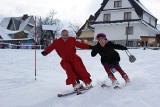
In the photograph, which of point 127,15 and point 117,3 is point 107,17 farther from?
point 127,15

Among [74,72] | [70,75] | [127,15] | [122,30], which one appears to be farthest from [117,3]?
[70,75]

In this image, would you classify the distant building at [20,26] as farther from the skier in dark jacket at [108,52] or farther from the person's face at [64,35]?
the skier in dark jacket at [108,52]

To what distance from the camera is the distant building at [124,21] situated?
4353cm

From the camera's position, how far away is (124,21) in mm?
44188

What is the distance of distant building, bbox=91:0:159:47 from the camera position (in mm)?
43531

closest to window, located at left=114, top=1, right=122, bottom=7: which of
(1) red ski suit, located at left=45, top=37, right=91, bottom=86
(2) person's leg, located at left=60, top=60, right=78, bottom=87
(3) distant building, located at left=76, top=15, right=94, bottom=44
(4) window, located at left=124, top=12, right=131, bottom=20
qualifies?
(4) window, located at left=124, top=12, right=131, bottom=20

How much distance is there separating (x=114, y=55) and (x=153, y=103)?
223cm

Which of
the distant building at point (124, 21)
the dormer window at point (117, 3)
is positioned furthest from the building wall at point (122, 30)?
the dormer window at point (117, 3)

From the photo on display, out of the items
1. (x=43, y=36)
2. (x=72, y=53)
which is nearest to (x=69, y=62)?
(x=72, y=53)

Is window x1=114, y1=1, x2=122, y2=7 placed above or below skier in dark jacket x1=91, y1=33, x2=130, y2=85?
above

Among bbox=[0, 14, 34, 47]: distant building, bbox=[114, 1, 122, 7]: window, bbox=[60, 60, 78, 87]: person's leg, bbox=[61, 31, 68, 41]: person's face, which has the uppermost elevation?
bbox=[114, 1, 122, 7]: window

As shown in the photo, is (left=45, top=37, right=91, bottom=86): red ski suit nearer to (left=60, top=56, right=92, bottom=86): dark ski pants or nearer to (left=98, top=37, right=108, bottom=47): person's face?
(left=60, top=56, right=92, bottom=86): dark ski pants

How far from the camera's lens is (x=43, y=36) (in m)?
63.2

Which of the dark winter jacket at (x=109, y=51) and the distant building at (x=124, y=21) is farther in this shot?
the distant building at (x=124, y=21)
